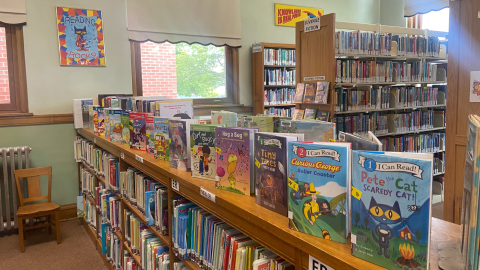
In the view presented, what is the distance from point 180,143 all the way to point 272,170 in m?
0.81

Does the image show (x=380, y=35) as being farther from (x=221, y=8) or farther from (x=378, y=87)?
(x=221, y=8)

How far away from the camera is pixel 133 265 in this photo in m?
2.62

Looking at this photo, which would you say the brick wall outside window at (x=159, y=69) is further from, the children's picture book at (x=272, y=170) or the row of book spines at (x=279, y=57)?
the children's picture book at (x=272, y=170)

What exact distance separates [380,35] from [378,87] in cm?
70

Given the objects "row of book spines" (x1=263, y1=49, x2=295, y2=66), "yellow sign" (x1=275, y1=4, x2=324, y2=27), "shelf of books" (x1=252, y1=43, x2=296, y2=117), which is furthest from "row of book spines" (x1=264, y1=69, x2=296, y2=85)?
"yellow sign" (x1=275, y1=4, x2=324, y2=27)

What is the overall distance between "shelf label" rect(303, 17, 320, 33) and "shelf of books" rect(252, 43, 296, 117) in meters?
1.40

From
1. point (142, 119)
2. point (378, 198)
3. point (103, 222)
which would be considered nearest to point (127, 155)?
point (142, 119)

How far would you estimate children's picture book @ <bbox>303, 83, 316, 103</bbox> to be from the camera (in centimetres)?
425

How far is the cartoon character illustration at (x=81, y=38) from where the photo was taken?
4.51m

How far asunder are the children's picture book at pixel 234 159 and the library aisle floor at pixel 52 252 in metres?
2.50

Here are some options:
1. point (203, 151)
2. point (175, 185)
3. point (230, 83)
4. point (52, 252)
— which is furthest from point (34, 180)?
point (203, 151)

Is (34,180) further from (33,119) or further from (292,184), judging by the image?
(292,184)

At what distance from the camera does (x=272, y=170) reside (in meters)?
1.21

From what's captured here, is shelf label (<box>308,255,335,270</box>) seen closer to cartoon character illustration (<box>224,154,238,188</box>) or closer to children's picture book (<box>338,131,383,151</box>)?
children's picture book (<box>338,131,383,151</box>)
